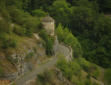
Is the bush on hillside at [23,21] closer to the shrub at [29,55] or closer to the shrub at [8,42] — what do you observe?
the shrub at [29,55]

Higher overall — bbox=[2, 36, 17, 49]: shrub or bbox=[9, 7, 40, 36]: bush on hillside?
bbox=[9, 7, 40, 36]: bush on hillside

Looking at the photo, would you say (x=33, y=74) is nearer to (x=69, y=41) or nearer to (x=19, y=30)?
(x=19, y=30)

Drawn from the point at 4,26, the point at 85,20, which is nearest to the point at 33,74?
the point at 4,26

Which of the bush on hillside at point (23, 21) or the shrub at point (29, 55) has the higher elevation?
the bush on hillside at point (23, 21)

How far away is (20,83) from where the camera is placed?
81.3ft

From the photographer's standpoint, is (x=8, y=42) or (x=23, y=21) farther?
(x=23, y=21)

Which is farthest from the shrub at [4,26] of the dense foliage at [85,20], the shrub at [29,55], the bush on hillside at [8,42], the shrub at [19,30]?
the dense foliage at [85,20]

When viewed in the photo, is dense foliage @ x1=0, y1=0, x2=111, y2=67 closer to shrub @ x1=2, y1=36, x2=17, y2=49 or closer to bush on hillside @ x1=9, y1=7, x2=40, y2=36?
bush on hillside @ x1=9, y1=7, x2=40, y2=36

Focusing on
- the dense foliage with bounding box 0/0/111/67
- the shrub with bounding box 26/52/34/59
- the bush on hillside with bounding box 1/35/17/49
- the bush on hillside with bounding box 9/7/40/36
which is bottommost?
the dense foliage with bounding box 0/0/111/67

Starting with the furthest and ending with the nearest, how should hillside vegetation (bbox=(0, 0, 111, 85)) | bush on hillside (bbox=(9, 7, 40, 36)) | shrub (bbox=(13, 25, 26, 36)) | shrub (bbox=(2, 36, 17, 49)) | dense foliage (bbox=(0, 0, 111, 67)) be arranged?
dense foliage (bbox=(0, 0, 111, 67)), bush on hillside (bbox=(9, 7, 40, 36)), shrub (bbox=(13, 25, 26, 36)), hillside vegetation (bbox=(0, 0, 111, 85)), shrub (bbox=(2, 36, 17, 49))

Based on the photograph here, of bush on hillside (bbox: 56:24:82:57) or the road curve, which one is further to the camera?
bush on hillside (bbox: 56:24:82:57)

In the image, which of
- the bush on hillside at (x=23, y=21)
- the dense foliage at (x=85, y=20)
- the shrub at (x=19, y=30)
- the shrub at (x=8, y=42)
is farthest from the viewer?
the dense foliage at (x=85, y=20)

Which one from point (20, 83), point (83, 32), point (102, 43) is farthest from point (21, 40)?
point (83, 32)

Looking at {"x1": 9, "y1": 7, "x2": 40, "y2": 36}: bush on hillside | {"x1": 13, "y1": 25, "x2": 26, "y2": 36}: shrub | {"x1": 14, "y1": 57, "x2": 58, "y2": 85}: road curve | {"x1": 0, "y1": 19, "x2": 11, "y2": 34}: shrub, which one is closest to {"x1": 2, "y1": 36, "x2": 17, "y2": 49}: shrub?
{"x1": 0, "y1": 19, "x2": 11, "y2": 34}: shrub
